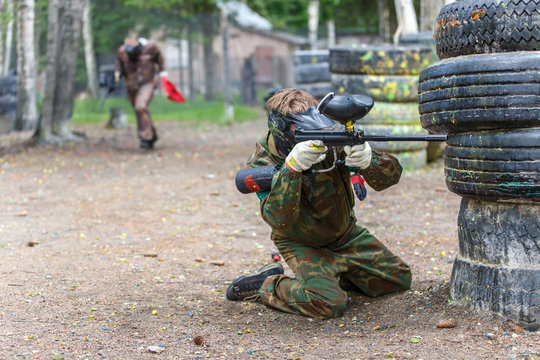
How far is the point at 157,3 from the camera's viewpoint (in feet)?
70.0

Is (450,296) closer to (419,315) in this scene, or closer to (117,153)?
(419,315)

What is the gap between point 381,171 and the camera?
A: 343 centimetres

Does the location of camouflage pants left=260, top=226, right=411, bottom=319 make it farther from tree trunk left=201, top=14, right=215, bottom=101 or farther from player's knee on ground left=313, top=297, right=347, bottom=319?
tree trunk left=201, top=14, right=215, bottom=101

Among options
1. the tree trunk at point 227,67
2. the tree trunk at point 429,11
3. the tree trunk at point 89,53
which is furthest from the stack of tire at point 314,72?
the tree trunk at point 89,53

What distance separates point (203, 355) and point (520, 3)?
6.81 feet

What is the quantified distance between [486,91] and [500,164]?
324mm

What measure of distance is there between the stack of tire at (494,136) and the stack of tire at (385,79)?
15.1 feet

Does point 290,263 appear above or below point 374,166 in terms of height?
below

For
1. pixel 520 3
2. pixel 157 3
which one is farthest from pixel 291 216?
pixel 157 3

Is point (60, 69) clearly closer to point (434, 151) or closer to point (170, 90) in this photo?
point (170, 90)

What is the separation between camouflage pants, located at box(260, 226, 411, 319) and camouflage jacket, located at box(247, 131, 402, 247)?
7cm

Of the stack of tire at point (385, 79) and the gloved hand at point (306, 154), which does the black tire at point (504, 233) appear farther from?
the stack of tire at point (385, 79)

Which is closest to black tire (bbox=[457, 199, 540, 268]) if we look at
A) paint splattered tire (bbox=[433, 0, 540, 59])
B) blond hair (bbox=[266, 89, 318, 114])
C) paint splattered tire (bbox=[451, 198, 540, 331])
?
paint splattered tire (bbox=[451, 198, 540, 331])

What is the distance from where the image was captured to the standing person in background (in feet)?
34.8
